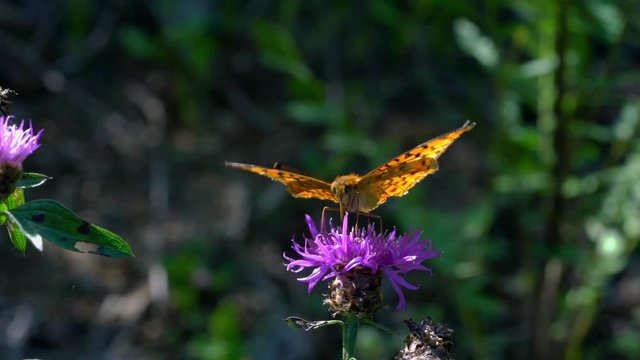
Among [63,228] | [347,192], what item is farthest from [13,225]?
[347,192]

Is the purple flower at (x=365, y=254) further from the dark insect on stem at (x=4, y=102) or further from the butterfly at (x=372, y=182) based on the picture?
the dark insect on stem at (x=4, y=102)

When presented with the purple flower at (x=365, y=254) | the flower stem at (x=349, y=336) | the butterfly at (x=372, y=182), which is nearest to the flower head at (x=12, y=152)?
the butterfly at (x=372, y=182)

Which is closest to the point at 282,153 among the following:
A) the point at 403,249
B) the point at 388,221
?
the point at 388,221

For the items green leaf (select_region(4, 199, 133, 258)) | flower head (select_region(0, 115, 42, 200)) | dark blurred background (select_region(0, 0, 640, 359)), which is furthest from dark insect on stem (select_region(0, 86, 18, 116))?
dark blurred background (select_region(0, 0, 640, 359))

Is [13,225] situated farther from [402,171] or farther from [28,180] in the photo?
[402,171]

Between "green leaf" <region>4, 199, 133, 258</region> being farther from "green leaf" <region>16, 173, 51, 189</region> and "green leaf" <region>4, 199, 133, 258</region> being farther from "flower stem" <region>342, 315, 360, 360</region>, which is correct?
"flower stem" <region>342, 315, 360, 360</region>

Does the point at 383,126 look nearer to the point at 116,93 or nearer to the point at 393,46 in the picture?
the point at 393,46

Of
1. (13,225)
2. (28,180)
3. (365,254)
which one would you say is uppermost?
(365,254)
